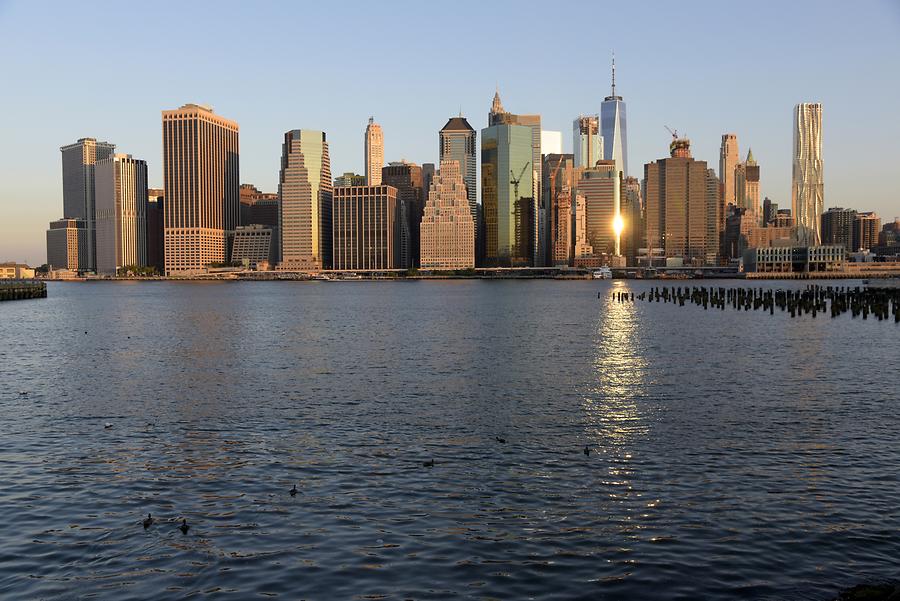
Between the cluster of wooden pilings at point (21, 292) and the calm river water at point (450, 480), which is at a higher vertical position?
the cluster of wooden pilings at point (21, 292)

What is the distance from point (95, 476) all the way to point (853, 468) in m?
26.2

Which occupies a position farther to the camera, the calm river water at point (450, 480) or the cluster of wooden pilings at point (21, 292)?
the cluster of wooden pilings at point (21, 292)

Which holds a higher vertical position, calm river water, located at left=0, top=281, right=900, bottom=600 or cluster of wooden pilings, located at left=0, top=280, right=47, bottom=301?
cluster of wooden pilings, located at left=0, top=280, right=47, bottom=301

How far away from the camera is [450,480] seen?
24.8m

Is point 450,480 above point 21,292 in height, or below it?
below

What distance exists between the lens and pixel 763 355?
5944 cm

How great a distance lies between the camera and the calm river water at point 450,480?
58.0 feet

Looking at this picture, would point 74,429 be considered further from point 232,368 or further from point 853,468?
point 853,468

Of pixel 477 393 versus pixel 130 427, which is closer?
pixel 130 427

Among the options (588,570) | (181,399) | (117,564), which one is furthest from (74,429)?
(588,570)

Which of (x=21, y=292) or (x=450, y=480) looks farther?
(x=21, y=292)

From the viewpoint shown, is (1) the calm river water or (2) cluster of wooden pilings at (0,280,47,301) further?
(2) cluster of wooden pilings at (0,280,47,301)

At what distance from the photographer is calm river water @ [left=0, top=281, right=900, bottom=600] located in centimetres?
1767

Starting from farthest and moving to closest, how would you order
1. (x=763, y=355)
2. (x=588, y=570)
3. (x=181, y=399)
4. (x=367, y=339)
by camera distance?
(x=367, y=339) → (x=763, y=355) → (x=181, y=399) → (x=588, y=570)
